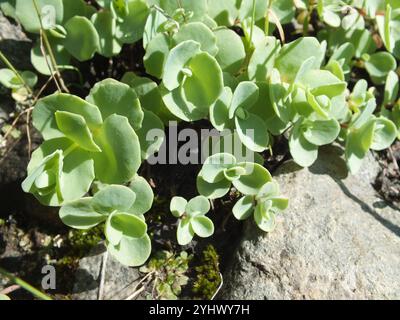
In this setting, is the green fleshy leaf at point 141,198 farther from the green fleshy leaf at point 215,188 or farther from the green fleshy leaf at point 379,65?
the green fleshy leaf at point 379,65

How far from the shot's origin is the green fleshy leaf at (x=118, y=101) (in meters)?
1.17

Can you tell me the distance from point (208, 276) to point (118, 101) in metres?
0.51

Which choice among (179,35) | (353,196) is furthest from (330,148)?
(179,35)

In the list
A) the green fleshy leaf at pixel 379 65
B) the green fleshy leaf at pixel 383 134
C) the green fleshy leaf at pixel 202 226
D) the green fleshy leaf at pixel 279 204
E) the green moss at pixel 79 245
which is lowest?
the green moss at pixel 79 245

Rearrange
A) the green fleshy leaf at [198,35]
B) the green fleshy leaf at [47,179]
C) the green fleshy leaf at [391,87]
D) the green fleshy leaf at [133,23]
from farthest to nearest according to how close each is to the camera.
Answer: the green fleshy leaf at [391,87]
the green fleshy leaf at [133,23]
the green fleshy leaf at [198,35]
the green fleshy leaf at [47,179]

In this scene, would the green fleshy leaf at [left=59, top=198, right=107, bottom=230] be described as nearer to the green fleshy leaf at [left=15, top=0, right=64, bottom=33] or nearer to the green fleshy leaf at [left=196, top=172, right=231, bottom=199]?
the green fleshy leaf at [left=196, top=172, right=231, bottom=199]

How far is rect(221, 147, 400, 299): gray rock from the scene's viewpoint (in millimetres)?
1180

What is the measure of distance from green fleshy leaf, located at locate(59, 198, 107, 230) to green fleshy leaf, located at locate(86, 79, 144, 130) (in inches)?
8.6

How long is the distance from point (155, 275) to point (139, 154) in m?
0.35

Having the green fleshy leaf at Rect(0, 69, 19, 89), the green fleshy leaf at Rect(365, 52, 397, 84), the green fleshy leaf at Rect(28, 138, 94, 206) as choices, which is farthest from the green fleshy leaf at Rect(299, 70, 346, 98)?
the green fleshy leaf at Rect(0, 69, 19, 89)

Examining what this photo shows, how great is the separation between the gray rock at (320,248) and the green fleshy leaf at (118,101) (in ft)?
1.33

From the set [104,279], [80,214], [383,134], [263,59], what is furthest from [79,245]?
[383,134]

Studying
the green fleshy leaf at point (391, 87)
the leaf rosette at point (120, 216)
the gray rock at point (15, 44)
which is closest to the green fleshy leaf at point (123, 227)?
the leaf rosette at point (120, 216)

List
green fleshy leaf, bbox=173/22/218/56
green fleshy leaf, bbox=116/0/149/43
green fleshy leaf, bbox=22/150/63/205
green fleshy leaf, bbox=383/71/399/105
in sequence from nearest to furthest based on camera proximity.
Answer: green fleshy leaf, bbox=22/150/63/205
green fleshy leaf, bbox=173/22/218/56
green fleshy leaf, bbox=116/0/149/43
green fleshy leaf, bbox=383/71/399/105
